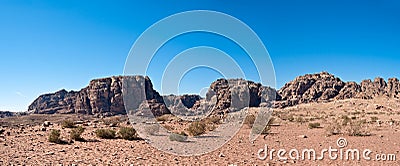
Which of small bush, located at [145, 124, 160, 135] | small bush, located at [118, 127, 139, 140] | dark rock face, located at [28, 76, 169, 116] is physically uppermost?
dark rock face, located at [28, 76, 169, 116]

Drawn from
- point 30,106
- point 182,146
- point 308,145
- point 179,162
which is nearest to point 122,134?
point 182,146

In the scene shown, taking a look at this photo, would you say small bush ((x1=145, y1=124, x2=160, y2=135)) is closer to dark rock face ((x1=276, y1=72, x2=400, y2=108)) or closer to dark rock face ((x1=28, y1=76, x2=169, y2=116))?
dark rock face ((x1=276, y1=72, x2=400, y2=108))

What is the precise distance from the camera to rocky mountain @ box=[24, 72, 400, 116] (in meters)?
72.3

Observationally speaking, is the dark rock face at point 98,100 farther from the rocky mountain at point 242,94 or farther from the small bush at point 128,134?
the small bush at point 128,134

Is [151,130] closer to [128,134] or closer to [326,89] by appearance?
[128,134]

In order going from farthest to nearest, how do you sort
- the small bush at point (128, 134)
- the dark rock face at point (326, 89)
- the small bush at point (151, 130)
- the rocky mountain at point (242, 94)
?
the dark rock face at point (326, 89) < the rocky mountain at point (242, 94) < the small bush at point (151, 130) < the small bush at point (128, 134)

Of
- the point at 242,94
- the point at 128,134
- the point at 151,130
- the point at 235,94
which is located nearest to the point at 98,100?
the point at 235,94

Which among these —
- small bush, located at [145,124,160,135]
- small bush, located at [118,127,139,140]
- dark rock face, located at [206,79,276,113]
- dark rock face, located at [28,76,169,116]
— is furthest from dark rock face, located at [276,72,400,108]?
small bush, located at [118,127,139,140]

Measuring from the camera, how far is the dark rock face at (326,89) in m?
78.9

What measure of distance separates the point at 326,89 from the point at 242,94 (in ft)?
87.0

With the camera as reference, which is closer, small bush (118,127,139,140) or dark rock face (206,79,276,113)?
small bush (118,127,139,140)

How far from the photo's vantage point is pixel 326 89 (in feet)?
280

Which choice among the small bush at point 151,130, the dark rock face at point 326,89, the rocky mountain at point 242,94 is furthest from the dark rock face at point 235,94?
the small bush at point 151,130

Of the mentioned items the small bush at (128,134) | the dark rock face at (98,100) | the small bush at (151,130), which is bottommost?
the small bush at (128,134)
